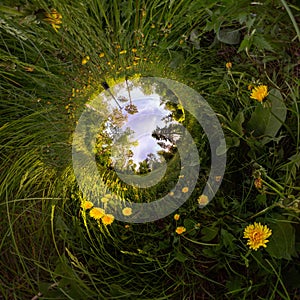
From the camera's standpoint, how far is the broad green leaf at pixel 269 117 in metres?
0.86

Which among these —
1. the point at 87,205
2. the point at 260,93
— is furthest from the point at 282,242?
the point at 87,205

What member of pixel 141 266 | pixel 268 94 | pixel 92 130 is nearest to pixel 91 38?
pixel 92 130

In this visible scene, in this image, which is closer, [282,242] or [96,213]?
[282,242]

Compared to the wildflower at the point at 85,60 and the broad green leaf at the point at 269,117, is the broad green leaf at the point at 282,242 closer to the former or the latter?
the broad green leaf at the point at 269,117

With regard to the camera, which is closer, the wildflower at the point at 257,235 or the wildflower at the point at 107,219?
the wildflower at the point at 257,235

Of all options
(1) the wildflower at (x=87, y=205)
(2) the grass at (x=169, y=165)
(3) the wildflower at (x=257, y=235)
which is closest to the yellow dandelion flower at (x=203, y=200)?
(2) the grass at (x=169, y=165)

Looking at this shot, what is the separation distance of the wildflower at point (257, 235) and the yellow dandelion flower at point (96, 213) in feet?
1.01

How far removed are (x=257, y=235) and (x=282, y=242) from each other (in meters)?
0.05

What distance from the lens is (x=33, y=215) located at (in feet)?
3.22

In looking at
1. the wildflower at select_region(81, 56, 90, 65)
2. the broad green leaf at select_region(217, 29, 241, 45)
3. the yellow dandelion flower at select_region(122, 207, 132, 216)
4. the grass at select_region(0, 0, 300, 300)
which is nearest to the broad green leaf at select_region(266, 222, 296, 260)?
the grass at select_region(0, 0, 300, 300)

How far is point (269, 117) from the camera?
0.87 meters

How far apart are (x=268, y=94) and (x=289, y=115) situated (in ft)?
0.25

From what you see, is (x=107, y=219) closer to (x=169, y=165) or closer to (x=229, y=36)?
(x=169, y=165)

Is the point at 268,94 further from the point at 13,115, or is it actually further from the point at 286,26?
the point at 13,115
